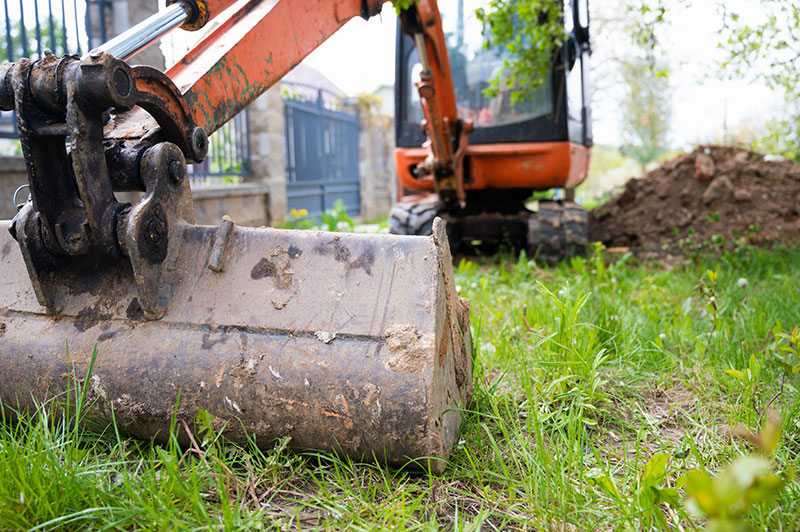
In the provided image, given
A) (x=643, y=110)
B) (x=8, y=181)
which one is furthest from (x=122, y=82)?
(x=643, y=110)

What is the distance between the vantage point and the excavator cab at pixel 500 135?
4.47 m

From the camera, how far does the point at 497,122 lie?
4578 millimetres

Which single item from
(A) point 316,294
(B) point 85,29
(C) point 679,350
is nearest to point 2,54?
(B) point 85,29

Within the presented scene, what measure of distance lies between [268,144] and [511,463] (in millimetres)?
6214

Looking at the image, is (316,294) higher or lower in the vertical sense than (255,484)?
higher

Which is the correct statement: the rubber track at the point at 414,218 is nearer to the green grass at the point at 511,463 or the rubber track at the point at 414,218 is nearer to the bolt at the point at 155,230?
the green grass at the point at 511,463

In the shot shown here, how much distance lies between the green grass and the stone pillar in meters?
5.46

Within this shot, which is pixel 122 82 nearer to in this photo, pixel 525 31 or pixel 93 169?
pixel 93 169

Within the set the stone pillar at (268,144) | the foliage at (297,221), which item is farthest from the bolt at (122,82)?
the stone pillar at (268,144)

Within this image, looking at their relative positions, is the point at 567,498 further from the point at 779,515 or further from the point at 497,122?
the point at 497,122

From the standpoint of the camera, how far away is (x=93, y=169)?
1.36 meters

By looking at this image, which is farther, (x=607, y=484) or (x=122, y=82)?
(x=122, y=82)

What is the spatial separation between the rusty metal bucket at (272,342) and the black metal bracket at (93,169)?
0.07m

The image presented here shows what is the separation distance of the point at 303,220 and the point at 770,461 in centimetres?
652
